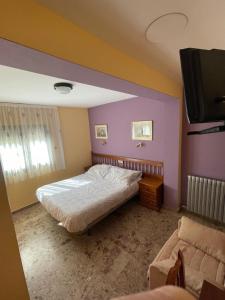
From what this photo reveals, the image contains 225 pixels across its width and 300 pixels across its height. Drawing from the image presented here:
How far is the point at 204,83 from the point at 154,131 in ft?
7.44

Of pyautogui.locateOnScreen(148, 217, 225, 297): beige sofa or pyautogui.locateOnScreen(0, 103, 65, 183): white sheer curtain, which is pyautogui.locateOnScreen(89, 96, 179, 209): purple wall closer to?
pyautogui.locateOnScreen(148, 217, 225, 297): beige sofa

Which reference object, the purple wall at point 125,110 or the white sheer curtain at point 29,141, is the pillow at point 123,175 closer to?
the purple wall at point 125,110

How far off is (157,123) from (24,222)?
10.4 feet

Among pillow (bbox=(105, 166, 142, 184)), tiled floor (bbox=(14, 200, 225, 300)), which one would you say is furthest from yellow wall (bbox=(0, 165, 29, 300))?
pillow (bbox=(105, 166, 142, 184))

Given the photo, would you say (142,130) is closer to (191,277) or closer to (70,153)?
(70,153)

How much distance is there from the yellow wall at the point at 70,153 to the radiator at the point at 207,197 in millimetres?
2851

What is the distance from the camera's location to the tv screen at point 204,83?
2.19 feet

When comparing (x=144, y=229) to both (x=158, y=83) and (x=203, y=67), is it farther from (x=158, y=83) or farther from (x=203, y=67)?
(x=203, y=67)

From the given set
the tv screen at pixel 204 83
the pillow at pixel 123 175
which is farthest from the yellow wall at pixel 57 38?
the pillow at pixel 123 175

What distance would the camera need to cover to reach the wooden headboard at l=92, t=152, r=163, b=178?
295cm

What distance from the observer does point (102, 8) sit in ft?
2.55

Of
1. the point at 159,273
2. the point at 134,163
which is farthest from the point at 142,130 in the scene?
the point at 159,273

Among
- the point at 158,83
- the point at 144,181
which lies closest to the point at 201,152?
the point at 144,181

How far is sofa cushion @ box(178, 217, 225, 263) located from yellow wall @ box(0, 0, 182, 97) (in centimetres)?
167
